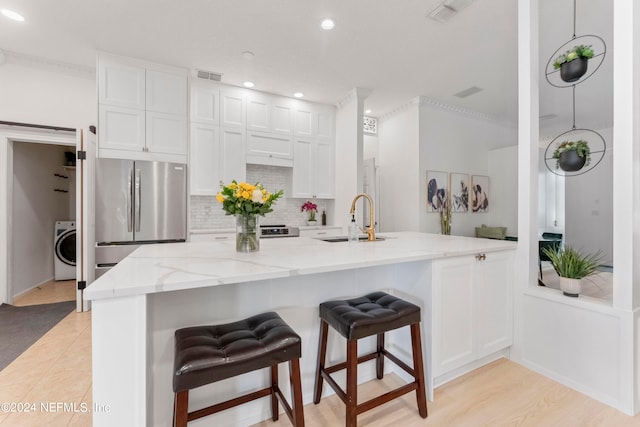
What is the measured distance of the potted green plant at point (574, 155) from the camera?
1.98 meters

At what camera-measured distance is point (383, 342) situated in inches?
75.9

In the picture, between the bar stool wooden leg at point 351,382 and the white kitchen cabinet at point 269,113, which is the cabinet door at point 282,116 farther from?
the bar stool wooden leg at point 351,382

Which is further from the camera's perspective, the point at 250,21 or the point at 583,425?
the point at 250,21

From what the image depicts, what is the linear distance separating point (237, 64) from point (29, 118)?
253cm

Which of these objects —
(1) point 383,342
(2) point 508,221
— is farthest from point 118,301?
(2) point 508,221

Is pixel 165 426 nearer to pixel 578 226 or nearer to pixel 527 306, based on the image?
pixel 527 306

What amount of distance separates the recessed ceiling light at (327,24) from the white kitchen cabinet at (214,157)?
6.10 feet

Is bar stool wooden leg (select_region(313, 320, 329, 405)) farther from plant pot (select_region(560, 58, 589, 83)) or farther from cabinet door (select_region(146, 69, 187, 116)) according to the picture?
cabinet door (select_region(146, 69, 187, 116))

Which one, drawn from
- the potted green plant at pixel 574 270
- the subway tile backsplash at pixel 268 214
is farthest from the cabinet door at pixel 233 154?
the potted green plant at pixel 574 270

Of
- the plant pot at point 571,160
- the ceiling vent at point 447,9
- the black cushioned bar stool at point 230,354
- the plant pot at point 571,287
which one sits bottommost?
the black cushioned bar stool at point 230,354

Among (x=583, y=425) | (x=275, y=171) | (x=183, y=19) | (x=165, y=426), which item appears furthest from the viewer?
(x=275, y=171)

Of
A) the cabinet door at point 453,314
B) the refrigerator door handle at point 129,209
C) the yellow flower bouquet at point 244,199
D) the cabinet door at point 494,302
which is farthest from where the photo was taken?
the refrigerator door handle at point 129,209

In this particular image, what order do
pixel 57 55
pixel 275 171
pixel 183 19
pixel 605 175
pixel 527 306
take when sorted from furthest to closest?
pixel 605 175 < pixel 275 171 < pixel 57 55 < pixel 183 19 < pixel 527 306

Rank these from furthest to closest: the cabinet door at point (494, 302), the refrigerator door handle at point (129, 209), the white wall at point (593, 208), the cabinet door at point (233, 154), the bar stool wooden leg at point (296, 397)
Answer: the white wall at point (593, 208), the cabinet door at point (233, 154), the refrigerator door handle at point (129, 209), the cabinet door at point (494, 302), the bar stool wooden leg at point (296, 397)
